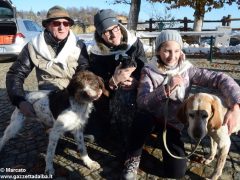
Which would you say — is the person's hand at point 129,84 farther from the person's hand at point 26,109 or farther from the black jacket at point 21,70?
the person's hand at point 26,109

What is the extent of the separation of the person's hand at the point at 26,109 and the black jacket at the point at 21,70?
75 mm

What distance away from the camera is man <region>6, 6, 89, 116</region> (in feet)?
14.5

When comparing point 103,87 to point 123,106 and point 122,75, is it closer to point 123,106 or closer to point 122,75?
point 122,75

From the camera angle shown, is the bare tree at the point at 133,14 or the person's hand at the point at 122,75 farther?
the bare tree at the point at 133,14

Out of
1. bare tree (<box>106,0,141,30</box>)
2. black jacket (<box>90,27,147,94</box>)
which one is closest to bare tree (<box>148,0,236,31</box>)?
bare tree (<box>106,0,141,30</box>)

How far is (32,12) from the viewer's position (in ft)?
147

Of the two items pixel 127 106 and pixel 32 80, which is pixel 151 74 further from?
pixel 32 80

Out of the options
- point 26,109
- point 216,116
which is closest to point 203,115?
point 216,116

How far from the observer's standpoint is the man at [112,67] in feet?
14.6

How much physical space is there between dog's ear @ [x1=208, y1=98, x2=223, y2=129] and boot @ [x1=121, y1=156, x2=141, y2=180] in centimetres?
102

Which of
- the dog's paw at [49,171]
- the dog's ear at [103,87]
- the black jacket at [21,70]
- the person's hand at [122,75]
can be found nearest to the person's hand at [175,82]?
the person's hand at [122,75]

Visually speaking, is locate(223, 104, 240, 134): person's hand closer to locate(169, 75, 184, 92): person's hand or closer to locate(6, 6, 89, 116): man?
locate(169, 75, 184, 92): person's hand

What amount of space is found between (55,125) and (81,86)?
61cm

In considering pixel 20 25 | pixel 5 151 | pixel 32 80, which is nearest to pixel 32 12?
pixel 20 25
